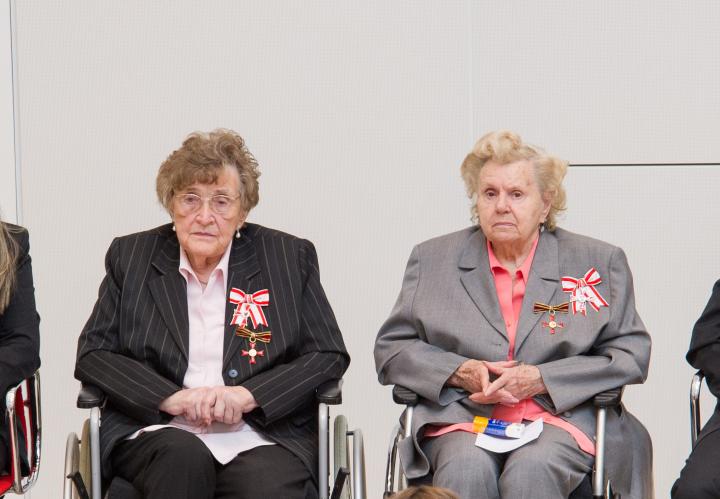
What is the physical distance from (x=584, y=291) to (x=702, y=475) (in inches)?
26.6

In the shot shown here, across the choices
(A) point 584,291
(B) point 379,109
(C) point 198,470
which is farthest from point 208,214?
(B) point 379,109

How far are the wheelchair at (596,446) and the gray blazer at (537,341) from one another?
1.1 inches

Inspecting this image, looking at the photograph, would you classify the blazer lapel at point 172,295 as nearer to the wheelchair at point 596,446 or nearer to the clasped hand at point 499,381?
the wheelchair at point 596,446

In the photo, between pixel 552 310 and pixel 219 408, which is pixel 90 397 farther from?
pixel 552 310

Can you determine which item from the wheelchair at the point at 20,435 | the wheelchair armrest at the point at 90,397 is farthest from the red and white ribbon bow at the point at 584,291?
the wheelchair at the point at 20,435

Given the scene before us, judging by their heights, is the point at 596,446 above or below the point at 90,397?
below

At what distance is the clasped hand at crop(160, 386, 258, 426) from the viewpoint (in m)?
3.20

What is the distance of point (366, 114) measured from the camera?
4621mm

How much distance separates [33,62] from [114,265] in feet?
4.97

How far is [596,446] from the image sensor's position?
3.15 m

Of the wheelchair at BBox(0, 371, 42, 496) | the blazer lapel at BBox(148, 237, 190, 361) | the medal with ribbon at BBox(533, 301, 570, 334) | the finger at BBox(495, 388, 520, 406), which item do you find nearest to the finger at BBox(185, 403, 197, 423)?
the blazer lapel at BBox(148, 237, 190, 361)

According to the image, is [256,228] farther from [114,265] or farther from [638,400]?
[638,400]

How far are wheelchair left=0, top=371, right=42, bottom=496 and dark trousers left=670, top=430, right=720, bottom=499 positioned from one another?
1817 millimetres

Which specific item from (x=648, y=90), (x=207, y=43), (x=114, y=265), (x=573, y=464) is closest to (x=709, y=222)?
(x=648, y=90)
